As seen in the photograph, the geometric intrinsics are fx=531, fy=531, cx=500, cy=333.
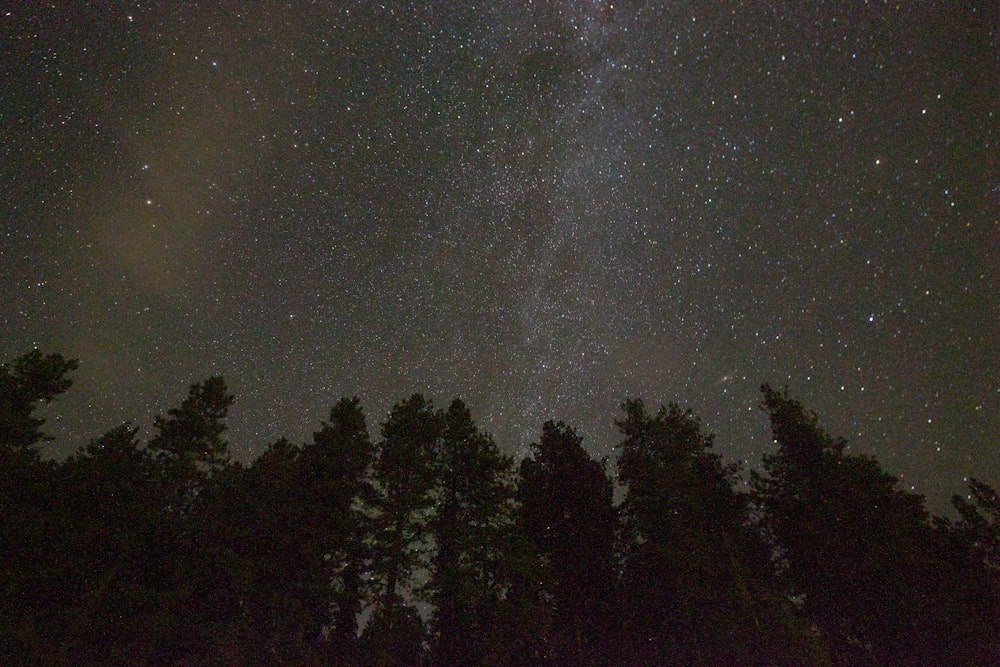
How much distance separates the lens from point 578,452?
22.2 meters

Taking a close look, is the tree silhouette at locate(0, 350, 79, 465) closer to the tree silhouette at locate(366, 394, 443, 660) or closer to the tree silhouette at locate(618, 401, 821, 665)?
the tree silhouette at locate(366, 394, 443, 660)

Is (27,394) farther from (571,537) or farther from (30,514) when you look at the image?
(571,537)

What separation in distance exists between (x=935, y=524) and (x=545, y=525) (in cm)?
1790

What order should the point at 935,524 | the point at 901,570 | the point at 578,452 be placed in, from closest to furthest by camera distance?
the point at 901,570
the point at 578,452
the point at 935,524

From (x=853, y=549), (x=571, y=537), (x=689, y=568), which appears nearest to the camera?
(x=689, y=568)

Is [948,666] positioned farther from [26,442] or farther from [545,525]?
[26,442]

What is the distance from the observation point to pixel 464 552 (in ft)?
58.6

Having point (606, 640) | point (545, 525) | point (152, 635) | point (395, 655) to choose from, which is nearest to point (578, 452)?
point (545, 525)

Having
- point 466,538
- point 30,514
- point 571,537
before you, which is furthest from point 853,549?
point 30,514

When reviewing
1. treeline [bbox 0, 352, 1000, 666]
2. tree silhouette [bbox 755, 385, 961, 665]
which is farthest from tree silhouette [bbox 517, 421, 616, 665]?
tree silhouette [bbox 755, 385, 961, 665]

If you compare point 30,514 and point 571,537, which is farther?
point 571,537

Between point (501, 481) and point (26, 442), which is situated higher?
point (26, 442)

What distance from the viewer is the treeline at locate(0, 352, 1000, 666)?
1552 cm

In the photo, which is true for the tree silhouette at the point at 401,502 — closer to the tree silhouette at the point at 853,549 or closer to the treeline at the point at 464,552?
the treeline at the point at 464,552
